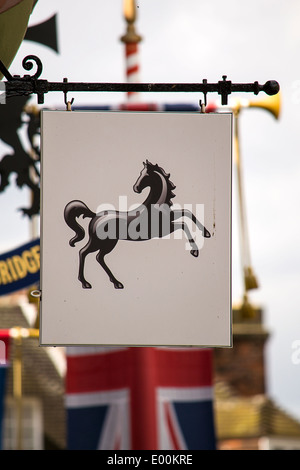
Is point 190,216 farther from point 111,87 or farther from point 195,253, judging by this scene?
point 111,87

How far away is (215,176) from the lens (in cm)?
559

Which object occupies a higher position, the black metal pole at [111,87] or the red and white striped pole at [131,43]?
the red and white striped pole at [131,43]

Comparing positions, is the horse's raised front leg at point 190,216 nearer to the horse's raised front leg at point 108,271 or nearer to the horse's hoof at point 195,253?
the horse's hoof at point 195,253

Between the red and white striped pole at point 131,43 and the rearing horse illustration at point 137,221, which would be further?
the red and white striped pole at point 131,43

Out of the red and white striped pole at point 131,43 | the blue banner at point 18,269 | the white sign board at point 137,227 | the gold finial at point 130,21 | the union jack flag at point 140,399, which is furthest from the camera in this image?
the gold finial at point 130,21

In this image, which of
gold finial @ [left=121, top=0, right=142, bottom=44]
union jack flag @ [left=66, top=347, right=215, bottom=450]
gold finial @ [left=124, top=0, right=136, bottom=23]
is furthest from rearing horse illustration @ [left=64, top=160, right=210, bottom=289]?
gold finial @ [left=124, top=0, right=136, bottom=23]

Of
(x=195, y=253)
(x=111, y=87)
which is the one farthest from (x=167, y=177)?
(x=111, y=87)

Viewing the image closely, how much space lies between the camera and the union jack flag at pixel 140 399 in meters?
10.7

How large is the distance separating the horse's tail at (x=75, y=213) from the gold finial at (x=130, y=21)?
643 centimetres

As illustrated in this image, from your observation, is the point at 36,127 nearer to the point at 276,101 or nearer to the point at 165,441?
the point at 276,101

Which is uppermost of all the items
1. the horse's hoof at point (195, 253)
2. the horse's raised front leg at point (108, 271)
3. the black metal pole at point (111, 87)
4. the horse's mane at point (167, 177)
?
the black metal pole at point (111, 87)

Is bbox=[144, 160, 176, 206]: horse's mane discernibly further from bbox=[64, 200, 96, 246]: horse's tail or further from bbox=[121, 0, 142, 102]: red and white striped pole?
bbox=[121, 0, 142, 102]: red and white striped pole

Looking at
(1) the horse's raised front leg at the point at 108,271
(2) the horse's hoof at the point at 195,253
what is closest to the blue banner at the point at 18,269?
(1) the horse's raised front leg at the point at 108,271

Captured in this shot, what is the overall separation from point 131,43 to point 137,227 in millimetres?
6415
